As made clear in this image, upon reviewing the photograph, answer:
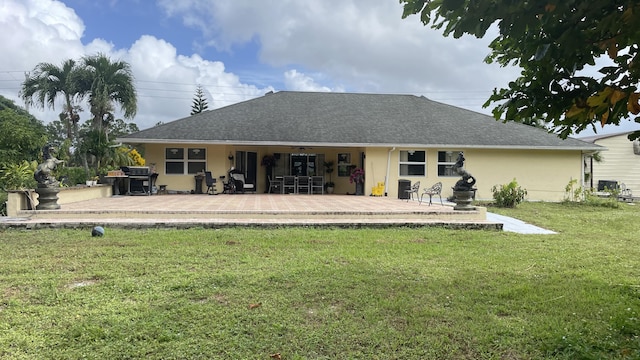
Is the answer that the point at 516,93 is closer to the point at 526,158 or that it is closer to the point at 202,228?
the point at 202,228

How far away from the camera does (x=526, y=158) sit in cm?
1662

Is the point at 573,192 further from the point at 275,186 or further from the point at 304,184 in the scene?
the point at 275,186

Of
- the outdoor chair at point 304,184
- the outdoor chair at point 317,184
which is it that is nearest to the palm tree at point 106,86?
the outdoor chair at point 304,184

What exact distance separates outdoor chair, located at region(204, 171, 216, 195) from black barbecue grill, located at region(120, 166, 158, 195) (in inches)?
80.0

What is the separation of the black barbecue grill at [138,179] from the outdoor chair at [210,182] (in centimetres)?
203

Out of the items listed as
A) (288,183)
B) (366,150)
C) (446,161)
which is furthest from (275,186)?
(446,161)

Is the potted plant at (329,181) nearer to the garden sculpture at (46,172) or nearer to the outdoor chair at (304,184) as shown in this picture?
the outdoor chair at (304,184)

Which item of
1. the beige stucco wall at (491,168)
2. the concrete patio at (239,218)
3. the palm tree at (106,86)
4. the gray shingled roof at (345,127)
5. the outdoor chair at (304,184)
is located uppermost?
the palm tree at (106,86)

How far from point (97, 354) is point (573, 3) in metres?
3.99

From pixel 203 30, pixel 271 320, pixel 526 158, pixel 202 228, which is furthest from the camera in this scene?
pixel 203 30

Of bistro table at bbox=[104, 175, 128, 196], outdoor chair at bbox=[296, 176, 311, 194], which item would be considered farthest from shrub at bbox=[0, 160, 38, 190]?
outdoor chair at bbox=[296, 176, 311, 194]

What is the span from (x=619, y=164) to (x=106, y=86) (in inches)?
1147

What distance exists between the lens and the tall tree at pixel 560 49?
2.42 metres

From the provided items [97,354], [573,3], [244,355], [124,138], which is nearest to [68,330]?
[97,354]
